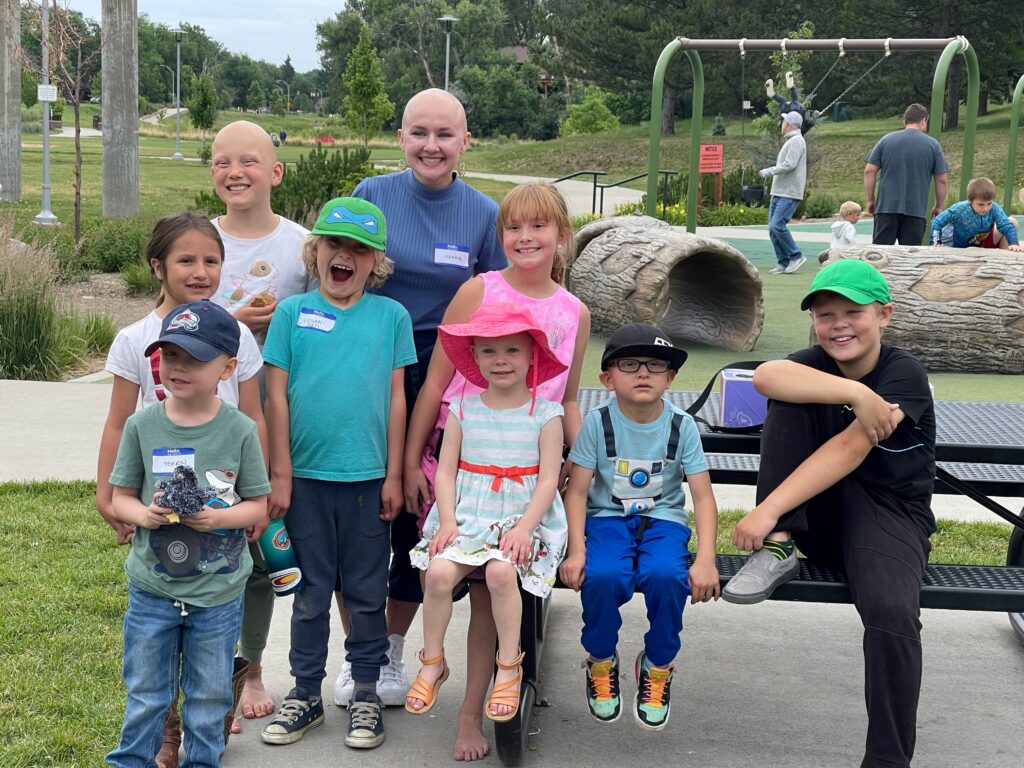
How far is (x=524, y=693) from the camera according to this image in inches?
123

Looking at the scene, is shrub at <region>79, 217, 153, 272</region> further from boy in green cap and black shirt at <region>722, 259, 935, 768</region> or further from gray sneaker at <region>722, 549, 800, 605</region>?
gray sneaker at <region>722, 549, 800, 605</region>

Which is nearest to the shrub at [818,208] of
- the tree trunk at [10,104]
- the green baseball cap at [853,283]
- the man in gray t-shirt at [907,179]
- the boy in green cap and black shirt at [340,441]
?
the man in gray t-shirt at [907,179]

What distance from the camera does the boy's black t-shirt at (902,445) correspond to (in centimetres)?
308

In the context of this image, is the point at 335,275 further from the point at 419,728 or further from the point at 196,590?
the point at 419,728

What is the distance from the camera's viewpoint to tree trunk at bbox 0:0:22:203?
20172 millimetres

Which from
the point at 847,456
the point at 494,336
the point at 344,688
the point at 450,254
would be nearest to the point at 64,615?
the point at 344,688

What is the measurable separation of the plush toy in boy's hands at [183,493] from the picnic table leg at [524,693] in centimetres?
81

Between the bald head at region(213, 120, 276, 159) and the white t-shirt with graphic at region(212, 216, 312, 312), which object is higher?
the bald head at region(213, 120, 276, 159)

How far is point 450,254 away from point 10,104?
21438mm

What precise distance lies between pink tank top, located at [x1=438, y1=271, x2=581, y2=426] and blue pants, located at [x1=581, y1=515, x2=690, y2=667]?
1.52 feet

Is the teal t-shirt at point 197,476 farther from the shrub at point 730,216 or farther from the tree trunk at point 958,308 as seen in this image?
the shrub at point 730,216

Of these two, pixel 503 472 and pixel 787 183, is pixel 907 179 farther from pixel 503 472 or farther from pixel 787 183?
pixel 503 472

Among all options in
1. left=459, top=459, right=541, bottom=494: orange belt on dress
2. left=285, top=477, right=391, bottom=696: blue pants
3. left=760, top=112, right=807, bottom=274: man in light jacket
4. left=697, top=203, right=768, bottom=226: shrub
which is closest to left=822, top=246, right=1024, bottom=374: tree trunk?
left=760, top=112, right=807, bottom=274: man in light jacket

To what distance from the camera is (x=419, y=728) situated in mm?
3277
